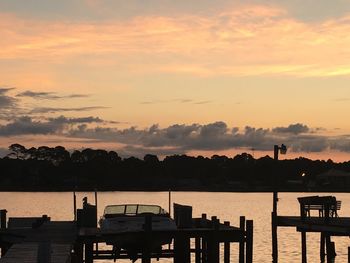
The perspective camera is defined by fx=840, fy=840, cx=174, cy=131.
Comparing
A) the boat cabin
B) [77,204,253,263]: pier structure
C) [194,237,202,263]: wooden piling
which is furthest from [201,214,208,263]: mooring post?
the boat cabin

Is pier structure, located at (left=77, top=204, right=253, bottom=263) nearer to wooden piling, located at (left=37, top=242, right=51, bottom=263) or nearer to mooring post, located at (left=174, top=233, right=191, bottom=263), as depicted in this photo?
mooring post, located at (left=174, top=233, right=191, bottom=263)

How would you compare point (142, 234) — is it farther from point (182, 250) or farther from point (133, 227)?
point (182, 250)

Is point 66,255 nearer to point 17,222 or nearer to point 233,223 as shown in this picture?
point 17,222

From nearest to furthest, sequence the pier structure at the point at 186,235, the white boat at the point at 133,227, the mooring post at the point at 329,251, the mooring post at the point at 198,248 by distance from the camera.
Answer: the pier structure at the point at 186,235
the white boat at the point at 133,227
the mooring post at the point at 198,248
the mooring post at the point at 329,251

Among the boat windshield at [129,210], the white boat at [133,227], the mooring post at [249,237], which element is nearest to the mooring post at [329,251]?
the mooring post at [249,237]

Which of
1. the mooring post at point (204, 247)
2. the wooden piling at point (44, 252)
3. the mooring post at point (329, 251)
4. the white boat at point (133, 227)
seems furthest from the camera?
the mooring post at point (329, 251)

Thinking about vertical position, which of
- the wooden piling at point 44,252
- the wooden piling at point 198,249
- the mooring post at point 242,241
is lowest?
the wooden piling at point 198,249

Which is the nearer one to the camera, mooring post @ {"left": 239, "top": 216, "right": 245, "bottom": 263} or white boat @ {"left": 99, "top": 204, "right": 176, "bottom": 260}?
white boat @ {"left": 99, "top": 204, "right": 176, "bottom": 260}

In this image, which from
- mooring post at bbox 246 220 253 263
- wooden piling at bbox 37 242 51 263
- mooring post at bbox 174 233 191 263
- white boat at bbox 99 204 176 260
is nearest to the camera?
wooden piling at bbox 37 242 51 263

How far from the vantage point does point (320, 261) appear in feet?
200

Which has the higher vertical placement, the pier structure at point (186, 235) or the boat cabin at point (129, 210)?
the boat cabin at point (129, 210)

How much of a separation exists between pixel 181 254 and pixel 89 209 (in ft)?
17.6

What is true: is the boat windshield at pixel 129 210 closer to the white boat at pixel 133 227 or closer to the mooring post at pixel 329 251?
the white boat at pixel 133 227

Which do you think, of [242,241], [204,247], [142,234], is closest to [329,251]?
[204,247]
